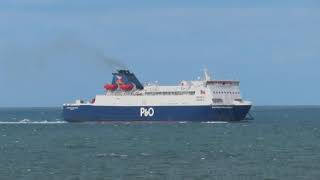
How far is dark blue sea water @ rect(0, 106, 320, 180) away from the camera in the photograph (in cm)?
4453

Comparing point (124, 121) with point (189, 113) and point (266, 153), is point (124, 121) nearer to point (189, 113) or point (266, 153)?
point (189, 113)

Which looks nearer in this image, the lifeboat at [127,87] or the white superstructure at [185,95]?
the white superstructure at [185,95]

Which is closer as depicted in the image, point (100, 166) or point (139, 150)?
point (100, 166)

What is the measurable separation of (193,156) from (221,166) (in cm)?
661

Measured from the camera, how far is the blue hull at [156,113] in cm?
9281

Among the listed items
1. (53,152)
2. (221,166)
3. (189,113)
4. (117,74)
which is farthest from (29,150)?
(117,74)

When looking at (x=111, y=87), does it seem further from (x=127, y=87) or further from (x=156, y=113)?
(x=156, y=113)

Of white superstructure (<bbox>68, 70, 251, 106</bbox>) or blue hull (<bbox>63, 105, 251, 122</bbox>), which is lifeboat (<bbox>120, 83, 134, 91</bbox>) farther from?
blue hull (<bbox>63, 105, 251, 122</bbox>)

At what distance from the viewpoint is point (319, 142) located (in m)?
67.1

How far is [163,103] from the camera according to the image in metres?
94.6

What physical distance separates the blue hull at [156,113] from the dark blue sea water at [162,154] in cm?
743

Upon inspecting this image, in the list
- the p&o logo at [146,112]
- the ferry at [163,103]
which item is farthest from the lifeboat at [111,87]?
the p&o logo at [146,112]

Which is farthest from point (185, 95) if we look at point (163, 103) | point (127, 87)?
point (127, 87)

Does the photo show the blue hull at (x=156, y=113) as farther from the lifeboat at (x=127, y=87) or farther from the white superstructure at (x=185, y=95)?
the lifeboat at (x=127, y=87)
